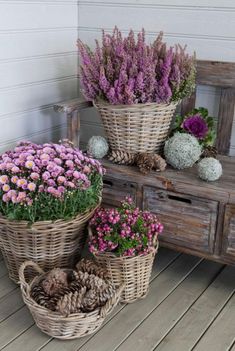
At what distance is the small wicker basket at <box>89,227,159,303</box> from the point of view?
2.06 metres

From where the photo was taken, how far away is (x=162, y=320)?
2.05 meters

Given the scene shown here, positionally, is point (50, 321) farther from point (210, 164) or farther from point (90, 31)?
point (90, 31)

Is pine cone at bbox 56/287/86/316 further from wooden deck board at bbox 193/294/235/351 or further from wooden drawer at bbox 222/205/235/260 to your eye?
wooden drawer at bbox 222/205/235/260

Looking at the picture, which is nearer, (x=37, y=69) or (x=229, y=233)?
(x=229, y=233)

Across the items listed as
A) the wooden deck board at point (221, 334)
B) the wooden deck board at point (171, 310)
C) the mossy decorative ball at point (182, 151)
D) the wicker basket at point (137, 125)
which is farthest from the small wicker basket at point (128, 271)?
the wicker basket at point (137, 125)

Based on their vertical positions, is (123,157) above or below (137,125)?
below

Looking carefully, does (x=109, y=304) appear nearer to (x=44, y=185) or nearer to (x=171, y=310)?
(x=171, y=310)

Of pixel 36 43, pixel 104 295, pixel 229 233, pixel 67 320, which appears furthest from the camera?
pixel 36 43

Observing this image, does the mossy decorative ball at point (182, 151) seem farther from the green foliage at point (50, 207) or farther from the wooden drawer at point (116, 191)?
the green foliage at point (50, 207)

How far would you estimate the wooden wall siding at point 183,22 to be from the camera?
248 centimetres

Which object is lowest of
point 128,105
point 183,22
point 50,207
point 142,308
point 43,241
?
point 142,308

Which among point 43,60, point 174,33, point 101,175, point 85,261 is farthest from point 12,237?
point 174,33

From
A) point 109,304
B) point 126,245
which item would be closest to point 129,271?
point 126,245

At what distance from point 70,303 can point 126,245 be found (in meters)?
0.32
